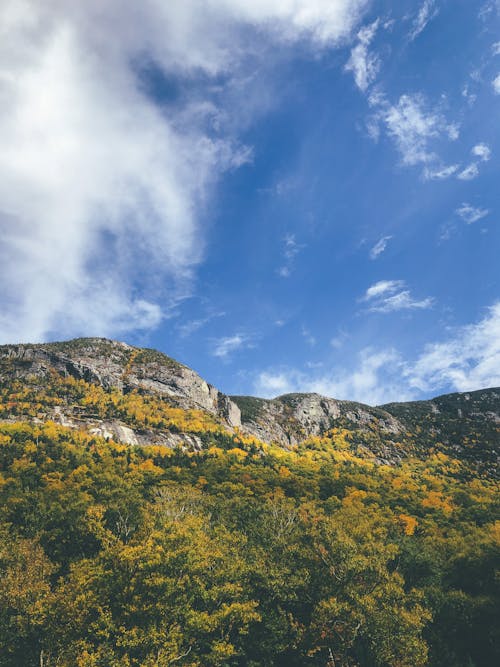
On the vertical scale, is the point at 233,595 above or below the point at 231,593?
below

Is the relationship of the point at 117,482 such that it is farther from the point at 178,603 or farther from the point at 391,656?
the point at 391,656

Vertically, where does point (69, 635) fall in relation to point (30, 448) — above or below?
below

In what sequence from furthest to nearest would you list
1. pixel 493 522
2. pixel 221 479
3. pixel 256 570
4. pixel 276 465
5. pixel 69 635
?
1. pixel 276 465
2. pixel 221 479
3. pixel 493 522
4. pixel 256 570
5. pixel 69 635

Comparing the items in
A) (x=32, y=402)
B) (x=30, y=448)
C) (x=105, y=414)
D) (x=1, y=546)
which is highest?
(x=32, y=402)

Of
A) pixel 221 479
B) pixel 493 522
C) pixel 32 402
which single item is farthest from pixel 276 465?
pixel 32 402

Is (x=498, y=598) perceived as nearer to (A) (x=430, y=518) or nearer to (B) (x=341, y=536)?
(B) (x=341, y=536)

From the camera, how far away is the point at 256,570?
4203 cm

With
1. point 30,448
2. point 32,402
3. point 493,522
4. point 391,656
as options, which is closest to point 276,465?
point 493,522

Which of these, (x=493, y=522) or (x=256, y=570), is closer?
(x=256, y=570)

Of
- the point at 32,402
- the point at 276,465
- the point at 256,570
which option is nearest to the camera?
the point at 256,570

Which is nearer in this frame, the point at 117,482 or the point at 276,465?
the point at 117,482

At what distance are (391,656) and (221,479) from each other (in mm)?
86525

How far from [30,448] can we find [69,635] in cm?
10092

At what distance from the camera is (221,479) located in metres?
114
